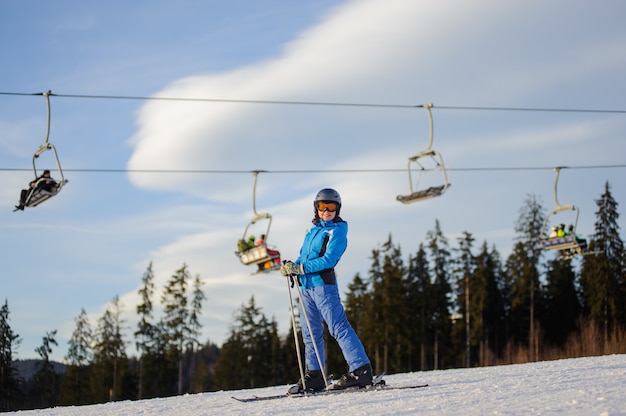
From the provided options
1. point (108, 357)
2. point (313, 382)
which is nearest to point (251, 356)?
point (108, 357)

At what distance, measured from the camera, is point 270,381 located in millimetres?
75312

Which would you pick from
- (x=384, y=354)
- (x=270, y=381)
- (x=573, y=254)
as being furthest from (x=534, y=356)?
(x=573, y=254)

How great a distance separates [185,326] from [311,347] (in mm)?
59362

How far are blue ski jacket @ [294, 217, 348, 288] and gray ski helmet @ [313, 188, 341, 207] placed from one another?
23 centimetres

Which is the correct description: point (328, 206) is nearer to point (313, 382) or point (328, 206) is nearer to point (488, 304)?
point (313, 382)

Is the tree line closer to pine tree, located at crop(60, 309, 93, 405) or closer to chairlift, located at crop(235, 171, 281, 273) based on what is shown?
pine tree, located at crop(60, 309, 93, 405)

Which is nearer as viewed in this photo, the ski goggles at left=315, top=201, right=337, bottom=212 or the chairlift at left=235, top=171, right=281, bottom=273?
the ski goggles at left=315, top=201, right=337, bottom=212

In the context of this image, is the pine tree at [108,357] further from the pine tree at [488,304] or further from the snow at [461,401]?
the snow at [461,401]

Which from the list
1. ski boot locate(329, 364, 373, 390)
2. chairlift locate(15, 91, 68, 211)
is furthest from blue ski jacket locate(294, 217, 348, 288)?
chairlift locate(15, 91, 68, 211)

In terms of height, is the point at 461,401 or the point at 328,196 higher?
the point at 328,196

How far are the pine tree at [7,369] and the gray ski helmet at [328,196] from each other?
52368mm

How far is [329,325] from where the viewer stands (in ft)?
29.1

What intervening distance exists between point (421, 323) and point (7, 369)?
113 ft

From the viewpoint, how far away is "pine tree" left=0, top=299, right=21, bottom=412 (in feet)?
190
